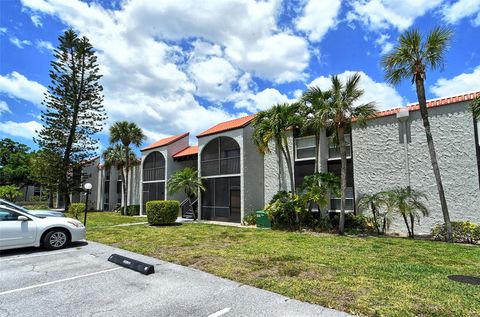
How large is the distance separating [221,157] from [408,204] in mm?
11128

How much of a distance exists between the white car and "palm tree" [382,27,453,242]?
12.9 m

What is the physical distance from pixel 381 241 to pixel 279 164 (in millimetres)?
7945

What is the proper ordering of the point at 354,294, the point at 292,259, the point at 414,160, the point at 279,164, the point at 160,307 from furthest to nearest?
1. the point at 279,164
2. the point at 414,160
3. the point at 292,259
4. the point at 354,294
5. the point at 160,307

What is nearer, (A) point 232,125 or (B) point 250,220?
(B) point 250,220

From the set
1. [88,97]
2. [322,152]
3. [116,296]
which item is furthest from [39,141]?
[116,296]

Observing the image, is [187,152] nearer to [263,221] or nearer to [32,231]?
[263,221]

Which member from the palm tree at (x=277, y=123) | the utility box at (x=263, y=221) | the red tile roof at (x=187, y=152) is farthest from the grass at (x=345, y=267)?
the red tile roof at (x=187, y=152)

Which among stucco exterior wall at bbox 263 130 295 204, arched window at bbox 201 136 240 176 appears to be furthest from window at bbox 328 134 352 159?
arched window at bbox 201 136 240 176

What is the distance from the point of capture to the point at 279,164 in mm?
17578

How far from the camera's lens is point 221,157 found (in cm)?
1923

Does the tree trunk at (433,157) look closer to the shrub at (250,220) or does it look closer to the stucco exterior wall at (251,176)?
the shrub at (250,220)

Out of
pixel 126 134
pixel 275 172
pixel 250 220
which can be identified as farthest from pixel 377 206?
pixel 126 134

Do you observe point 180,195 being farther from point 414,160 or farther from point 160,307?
point 160,307

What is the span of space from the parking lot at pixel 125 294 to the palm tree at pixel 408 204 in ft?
29.5
